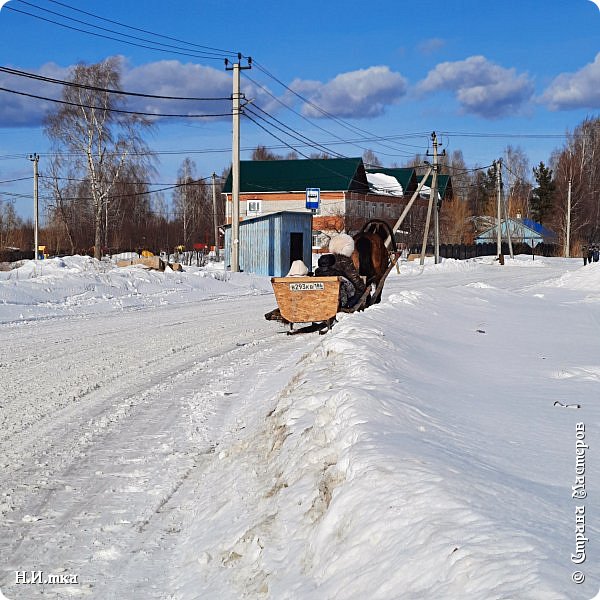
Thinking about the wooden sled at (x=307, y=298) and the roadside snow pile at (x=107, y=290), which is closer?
the wooden sled at (x=307, y=298)

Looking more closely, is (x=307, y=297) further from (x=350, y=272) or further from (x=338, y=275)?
(x=350, y=272)

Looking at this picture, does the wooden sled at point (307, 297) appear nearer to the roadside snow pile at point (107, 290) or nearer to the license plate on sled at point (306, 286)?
the license plate on sled at point (306, 286)

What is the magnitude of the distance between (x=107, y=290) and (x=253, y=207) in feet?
157

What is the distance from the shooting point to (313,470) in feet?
16.2

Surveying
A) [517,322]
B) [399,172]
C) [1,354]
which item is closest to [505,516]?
[1,354]

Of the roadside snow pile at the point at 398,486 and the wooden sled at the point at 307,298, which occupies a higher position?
the wooden sled at the point at 307,298

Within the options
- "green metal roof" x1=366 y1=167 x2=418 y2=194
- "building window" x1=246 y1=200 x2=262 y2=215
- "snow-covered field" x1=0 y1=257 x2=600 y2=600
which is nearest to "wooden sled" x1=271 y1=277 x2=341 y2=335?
"snow-covered field" x1=0 y1=257 x2=600 y2=600

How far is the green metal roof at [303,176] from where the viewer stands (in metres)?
68.1

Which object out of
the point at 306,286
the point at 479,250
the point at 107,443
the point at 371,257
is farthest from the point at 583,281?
the point at 479,250

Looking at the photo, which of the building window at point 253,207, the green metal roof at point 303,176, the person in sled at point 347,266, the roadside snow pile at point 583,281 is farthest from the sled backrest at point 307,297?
the building window at point 253,207

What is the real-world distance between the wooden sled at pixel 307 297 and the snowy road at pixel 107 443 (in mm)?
524

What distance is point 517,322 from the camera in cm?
1430

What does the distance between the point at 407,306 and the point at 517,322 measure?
202 cm

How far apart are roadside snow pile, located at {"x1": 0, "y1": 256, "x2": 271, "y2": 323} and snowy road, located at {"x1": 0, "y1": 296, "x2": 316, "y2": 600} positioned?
4731mm
